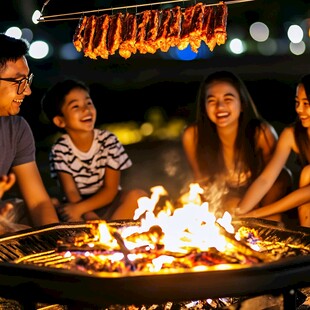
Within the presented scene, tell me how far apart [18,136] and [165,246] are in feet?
7.22

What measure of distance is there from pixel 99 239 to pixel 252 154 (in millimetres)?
3117

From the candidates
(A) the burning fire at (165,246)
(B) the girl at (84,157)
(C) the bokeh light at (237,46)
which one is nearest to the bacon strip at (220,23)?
(A) the burning fire at (165,246)

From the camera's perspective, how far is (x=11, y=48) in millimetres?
5629

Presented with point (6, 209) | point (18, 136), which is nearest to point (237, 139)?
point (18, 136)

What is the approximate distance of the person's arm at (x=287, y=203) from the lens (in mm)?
6720

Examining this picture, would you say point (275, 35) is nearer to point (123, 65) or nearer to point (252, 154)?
point (123, 65)

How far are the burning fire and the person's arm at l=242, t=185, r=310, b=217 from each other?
6.04ft

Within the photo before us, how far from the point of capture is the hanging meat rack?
18.2 ft

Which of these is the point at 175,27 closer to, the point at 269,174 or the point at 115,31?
the point at 115,31

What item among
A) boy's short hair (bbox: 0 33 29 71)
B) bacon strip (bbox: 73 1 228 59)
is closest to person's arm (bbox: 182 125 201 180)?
bacon strip (bbox: 73 1 228 59)

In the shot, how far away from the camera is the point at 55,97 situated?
749cm

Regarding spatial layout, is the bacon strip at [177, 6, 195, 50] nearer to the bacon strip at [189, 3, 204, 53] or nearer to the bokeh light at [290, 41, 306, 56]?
the bacon strip at [189, 3, 204, 53]

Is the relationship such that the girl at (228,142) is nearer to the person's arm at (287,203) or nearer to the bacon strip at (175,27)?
the person's arm at (287,203)

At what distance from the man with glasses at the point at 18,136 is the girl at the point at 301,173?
1993mm
